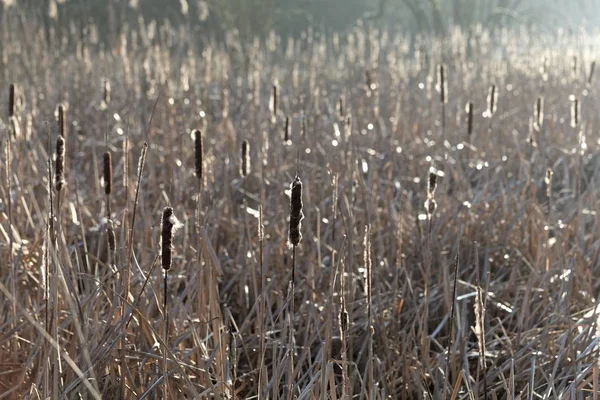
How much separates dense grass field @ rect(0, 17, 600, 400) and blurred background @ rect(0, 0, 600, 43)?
1.91m

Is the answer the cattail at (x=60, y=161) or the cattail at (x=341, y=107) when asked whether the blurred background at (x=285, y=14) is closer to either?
the cattail at (x=341, y=107)

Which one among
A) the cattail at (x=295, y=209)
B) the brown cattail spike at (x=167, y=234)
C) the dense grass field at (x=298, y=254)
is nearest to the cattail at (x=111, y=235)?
the dense grass field at (x=298, y=254)

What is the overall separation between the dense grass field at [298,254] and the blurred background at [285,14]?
191 cm

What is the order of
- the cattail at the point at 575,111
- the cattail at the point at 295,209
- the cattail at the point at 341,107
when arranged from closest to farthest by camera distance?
the cattail at the point at 295,209, the cattail at the point at 575,111, the cattail at the point at 341,107

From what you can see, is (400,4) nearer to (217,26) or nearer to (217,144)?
(217,26)

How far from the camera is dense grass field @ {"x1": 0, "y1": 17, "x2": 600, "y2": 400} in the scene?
1.26m

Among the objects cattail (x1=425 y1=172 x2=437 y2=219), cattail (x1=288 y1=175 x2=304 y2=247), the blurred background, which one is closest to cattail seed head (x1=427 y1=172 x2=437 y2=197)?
cattail (x1=425 y1=172 x2=437 y2=219)

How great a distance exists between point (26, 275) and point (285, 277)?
0.69 meters

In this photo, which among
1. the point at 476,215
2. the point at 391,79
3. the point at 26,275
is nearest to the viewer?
the point at 26,275

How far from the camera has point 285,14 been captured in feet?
55.9

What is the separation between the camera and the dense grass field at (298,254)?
49.6 inches

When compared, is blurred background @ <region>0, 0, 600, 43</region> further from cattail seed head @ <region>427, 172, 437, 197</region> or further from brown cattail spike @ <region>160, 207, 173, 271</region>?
brown cattail spike @ <region>160, 207, 173, 271</region>

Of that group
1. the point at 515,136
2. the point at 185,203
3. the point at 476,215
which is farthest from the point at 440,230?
the point at 515,136

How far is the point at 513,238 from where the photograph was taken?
2.38m
